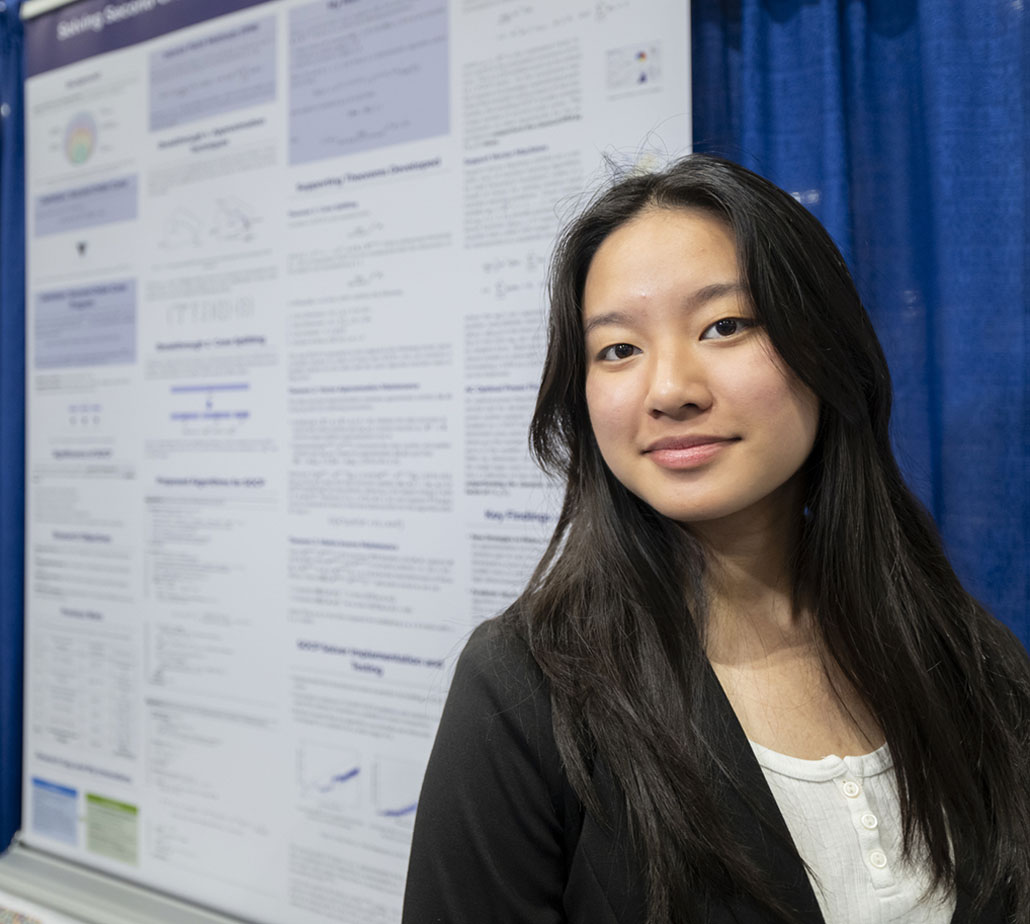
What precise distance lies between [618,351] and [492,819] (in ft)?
1.59

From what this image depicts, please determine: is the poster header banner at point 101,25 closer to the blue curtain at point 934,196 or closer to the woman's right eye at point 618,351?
the blue curtain at point 934,196

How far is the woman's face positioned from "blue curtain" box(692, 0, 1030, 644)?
51 cm

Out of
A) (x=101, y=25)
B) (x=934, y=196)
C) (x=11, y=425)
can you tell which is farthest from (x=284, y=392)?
(x=934, y=196)

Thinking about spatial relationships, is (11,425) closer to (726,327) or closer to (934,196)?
(726,327)

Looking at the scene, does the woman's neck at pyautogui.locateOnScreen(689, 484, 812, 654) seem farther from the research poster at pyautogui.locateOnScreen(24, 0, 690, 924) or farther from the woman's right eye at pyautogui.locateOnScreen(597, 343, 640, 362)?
the research poster at pyautogui.locateOnScreen(24, 0, 690, 924)

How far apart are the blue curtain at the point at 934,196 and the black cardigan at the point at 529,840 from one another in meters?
0.61

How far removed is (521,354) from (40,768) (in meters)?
1.68

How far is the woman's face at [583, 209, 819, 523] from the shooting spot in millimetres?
783

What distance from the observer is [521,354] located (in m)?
1.40

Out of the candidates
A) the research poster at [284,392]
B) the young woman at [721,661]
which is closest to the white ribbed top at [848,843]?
Result: the young woman at [721,661]

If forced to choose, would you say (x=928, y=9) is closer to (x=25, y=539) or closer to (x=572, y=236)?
(x=572, y=236)

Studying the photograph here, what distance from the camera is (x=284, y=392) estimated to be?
1.68 meters

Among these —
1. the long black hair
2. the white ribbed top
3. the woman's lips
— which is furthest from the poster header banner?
the white ribbed top

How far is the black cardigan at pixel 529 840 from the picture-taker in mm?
765
